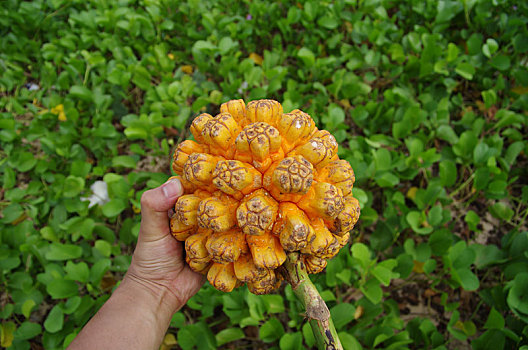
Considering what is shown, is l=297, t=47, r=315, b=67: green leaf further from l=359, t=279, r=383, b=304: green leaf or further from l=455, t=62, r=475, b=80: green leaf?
l=359, t=279, r=383, b=304: green leaf

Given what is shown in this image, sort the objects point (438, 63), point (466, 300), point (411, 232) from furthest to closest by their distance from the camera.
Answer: point (438, 63) < point (411, 232) < point (466, 300)

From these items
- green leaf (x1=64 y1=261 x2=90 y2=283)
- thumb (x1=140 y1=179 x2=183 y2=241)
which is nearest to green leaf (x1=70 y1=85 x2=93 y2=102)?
green leaf (x1=64 y1=261 x2=90 y2=283)

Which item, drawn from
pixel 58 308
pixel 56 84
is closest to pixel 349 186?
pixel 58 308

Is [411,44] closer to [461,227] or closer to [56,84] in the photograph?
[461,227]

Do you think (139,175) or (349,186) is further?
(139,175)

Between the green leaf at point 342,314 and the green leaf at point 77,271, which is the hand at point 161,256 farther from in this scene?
the green leaf at point 342,314

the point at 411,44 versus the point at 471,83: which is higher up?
the point at 411,44

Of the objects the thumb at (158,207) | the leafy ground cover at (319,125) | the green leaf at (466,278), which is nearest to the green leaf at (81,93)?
the leafy ground cover at (319,125)
